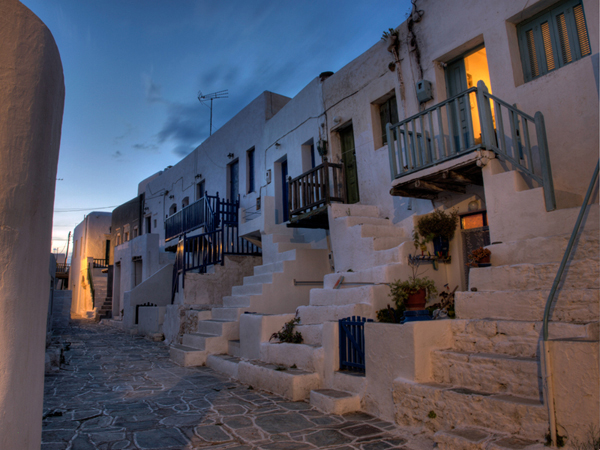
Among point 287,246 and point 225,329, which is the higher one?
point 287,246

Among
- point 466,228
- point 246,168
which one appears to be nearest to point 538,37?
point 466,228

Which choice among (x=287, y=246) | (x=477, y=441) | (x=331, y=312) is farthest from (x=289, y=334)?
(x=287, y=246)

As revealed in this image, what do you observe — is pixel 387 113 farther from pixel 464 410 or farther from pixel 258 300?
pixel 464 410

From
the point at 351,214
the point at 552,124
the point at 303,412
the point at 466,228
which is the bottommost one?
the point at 303,412

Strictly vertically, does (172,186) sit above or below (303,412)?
above

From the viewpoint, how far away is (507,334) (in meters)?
4.29

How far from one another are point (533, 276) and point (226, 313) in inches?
258

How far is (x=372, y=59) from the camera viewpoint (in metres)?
9.68

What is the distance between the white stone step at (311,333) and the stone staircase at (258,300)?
2036 millimetres

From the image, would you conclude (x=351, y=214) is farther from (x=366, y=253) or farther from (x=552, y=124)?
(x=552, y=124)

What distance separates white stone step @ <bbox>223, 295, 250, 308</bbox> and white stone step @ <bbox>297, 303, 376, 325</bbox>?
231 cm

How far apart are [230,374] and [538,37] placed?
294 inches

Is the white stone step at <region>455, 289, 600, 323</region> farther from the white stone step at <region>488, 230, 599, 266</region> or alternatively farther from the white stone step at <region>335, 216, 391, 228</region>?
the white stone step at <region>335, 216, 391, 228</region>

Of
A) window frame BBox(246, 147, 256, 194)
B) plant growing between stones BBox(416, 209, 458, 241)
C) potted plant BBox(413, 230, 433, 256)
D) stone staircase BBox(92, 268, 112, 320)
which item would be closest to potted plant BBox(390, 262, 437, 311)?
potted plant BBox(413, 230, 433, 256)
